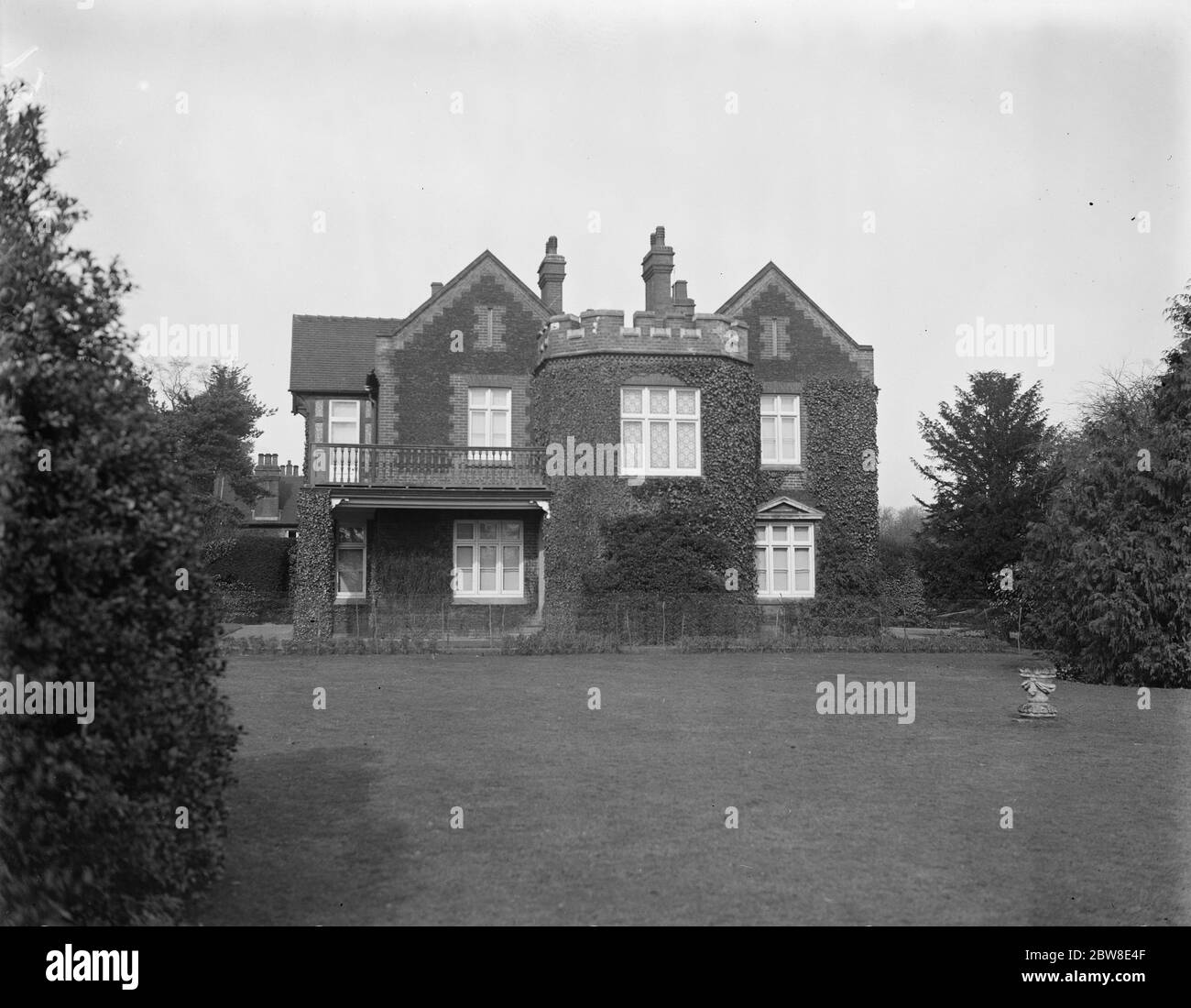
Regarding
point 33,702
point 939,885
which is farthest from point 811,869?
point 33,702

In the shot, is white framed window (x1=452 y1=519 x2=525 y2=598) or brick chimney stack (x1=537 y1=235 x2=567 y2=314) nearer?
white framed window (x1=452 y1=519 x2=525 y2=598)

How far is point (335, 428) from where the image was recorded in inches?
1357

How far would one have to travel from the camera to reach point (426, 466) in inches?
1198

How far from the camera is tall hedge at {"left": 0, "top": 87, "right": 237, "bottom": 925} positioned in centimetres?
529

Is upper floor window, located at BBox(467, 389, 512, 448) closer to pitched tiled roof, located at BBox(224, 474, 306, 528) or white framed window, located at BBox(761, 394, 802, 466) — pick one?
white framed window, located at BBox(761, 394, 802, 466)

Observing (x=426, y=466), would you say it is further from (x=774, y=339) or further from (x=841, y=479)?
(x=841, y=479)

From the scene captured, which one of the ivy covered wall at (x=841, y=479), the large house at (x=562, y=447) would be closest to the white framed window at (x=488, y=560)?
the large house at (x=562, y=447)

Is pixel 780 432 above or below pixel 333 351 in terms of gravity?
below

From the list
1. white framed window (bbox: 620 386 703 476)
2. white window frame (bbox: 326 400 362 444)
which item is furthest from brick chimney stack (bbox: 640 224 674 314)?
white window frame (bbox: 326 400 362 444)

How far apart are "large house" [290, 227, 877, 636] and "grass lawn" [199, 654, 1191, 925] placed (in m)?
12.6

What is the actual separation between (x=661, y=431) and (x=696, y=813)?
20.5 metres

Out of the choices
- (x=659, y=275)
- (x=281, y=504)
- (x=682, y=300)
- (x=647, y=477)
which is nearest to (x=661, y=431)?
(x=647, y=477)

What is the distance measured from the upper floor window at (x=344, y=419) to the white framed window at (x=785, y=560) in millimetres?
12691
